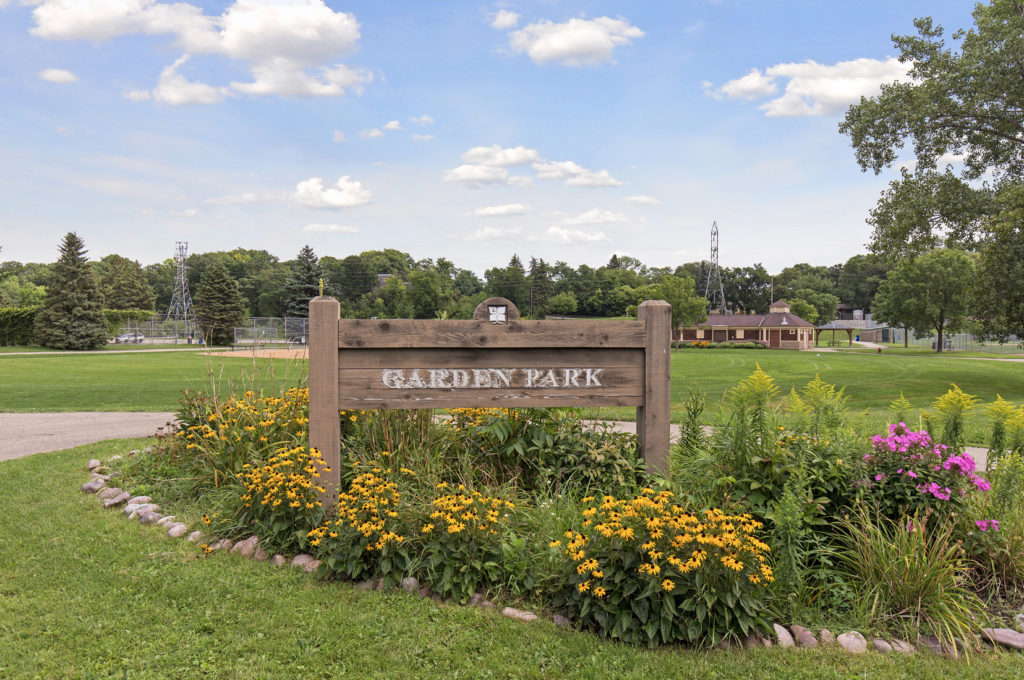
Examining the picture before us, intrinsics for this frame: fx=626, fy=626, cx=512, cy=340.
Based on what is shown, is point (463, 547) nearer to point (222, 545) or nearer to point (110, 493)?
point (222, 545)

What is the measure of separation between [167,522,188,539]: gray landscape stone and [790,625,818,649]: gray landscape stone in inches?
173

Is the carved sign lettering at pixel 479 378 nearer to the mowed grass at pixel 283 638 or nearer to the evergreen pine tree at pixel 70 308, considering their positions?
the mowed grass at pixel 283 638

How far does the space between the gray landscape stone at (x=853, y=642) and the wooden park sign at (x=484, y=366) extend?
1797 mm

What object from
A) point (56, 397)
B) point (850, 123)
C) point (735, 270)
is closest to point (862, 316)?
point (735, 270)

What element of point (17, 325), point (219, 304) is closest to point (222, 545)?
point (17, 325)

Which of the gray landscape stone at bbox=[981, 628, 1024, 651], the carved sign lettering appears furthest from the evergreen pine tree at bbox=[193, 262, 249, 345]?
the gray landscape stone at bbox=[981, 628, 1024, 651]

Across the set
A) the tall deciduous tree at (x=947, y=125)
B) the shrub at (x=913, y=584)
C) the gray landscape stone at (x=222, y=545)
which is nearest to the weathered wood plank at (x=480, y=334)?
the gray landscape stone at (x=222, y=545)

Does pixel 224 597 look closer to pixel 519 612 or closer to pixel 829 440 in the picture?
pixel 519 612

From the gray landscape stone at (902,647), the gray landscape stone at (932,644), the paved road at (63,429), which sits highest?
the gray landscape stone at (902,647)

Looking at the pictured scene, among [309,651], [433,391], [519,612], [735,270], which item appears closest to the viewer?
[309,651]

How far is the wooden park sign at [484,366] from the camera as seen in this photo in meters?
4.77

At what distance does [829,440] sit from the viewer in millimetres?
4461

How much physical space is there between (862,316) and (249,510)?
4684 inches

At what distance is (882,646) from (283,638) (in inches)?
127
